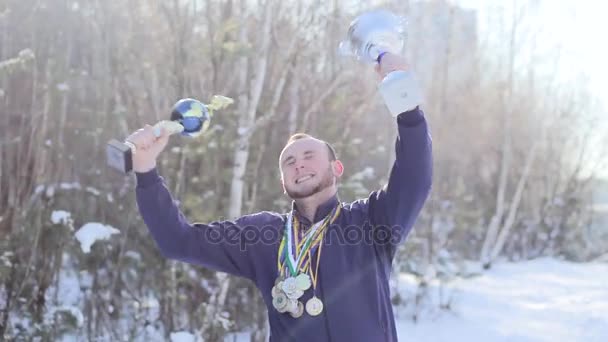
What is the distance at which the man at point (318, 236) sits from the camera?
1993 mm

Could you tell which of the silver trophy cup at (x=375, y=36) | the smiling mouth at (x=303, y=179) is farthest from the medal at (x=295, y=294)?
the silver trophy cup at (x=375, y=36)

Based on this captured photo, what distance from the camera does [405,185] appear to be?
1998mm

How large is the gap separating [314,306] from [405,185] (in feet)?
1.54

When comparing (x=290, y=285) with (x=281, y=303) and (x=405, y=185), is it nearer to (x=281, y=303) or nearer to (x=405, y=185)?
(x=281, y=303)

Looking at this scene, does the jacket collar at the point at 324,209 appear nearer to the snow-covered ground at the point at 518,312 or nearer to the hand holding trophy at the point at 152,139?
the hand holding trophy at the point at 152,139

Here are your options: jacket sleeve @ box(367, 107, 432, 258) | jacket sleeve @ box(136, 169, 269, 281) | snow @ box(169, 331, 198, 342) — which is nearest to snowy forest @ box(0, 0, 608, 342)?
snow @ box(169, 331, 198, 342)

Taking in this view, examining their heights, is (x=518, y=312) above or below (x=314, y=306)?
below

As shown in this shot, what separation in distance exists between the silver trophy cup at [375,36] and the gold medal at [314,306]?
769 mm

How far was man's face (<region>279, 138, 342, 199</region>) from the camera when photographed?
7.23 feet

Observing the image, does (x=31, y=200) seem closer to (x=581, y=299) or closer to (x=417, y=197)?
(x=417, y=197)

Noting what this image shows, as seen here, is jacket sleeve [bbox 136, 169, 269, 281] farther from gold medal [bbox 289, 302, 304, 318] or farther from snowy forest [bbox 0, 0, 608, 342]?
snowy forest [bbox 0, 0, 608, 342]

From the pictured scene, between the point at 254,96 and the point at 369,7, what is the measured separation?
2.40 m


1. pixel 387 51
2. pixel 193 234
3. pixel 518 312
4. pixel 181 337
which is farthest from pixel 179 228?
pixel 518 312

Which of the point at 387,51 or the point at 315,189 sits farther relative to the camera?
the point at 315,189
